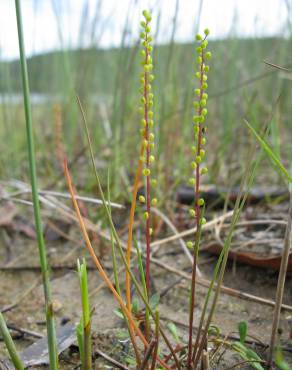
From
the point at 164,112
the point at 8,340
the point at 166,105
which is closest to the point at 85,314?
the point at 8,340

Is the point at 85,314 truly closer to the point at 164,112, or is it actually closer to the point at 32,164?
the point at 32,164

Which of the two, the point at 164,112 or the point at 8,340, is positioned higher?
the point at 164,112

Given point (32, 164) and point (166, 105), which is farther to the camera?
point (166, 105)

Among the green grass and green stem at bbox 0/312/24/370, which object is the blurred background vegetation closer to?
the green grass

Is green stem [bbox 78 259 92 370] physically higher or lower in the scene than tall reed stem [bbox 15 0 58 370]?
lower

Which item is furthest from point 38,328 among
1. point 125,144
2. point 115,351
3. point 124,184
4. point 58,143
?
point 125,144

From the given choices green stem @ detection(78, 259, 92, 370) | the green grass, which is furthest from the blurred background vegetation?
green stem @ detection(78, 259, 92, 370)

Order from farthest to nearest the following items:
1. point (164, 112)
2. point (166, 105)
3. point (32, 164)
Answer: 1. point (166, 105)
2. point (164, 112)
3. point (32, 164)

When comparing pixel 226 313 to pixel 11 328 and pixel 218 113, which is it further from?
pixel 218 113
